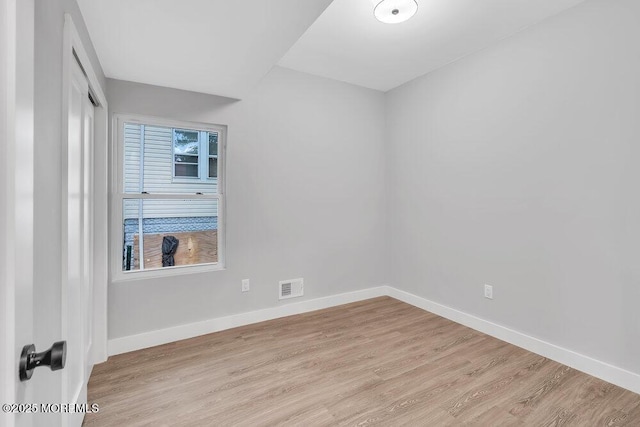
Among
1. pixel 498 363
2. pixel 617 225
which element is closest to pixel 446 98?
Answer: pixel 617 225

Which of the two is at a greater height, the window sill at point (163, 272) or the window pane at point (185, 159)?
the window pane at point (185, 159)

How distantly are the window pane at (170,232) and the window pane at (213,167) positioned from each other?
0.25m

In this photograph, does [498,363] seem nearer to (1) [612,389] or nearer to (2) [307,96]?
(1) [612,389]

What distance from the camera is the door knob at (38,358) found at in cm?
63

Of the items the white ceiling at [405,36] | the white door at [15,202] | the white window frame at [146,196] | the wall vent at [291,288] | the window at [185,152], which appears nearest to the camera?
the white door at [15,202]

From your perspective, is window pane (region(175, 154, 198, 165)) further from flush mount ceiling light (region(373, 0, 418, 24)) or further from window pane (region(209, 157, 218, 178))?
flush mount ceiling light (region(373, 0, 418, 24))

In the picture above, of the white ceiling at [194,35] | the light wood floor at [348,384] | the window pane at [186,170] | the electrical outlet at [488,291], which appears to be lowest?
the light wood floor at [348,384]

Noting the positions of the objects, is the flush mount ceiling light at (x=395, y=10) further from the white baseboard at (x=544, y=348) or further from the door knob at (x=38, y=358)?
the white baseboard at (x=544, y=348)

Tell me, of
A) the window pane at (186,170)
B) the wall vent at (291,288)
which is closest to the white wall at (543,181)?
the wall vent at (291,288)

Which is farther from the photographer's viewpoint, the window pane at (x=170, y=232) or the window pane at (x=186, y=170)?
the window pane at (x=186, y=170)

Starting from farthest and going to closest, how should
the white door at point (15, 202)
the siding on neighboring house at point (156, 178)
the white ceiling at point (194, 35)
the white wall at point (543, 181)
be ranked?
the siding on neighboring house at point (156, 178) → the white wall at point (543, 181) → the white ceiling at point (194, 35) → the white door at point (15, 202)

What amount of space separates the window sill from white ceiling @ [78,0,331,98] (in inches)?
64.3

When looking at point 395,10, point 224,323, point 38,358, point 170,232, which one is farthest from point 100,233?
point 395,10

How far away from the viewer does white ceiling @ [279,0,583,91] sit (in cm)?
237
